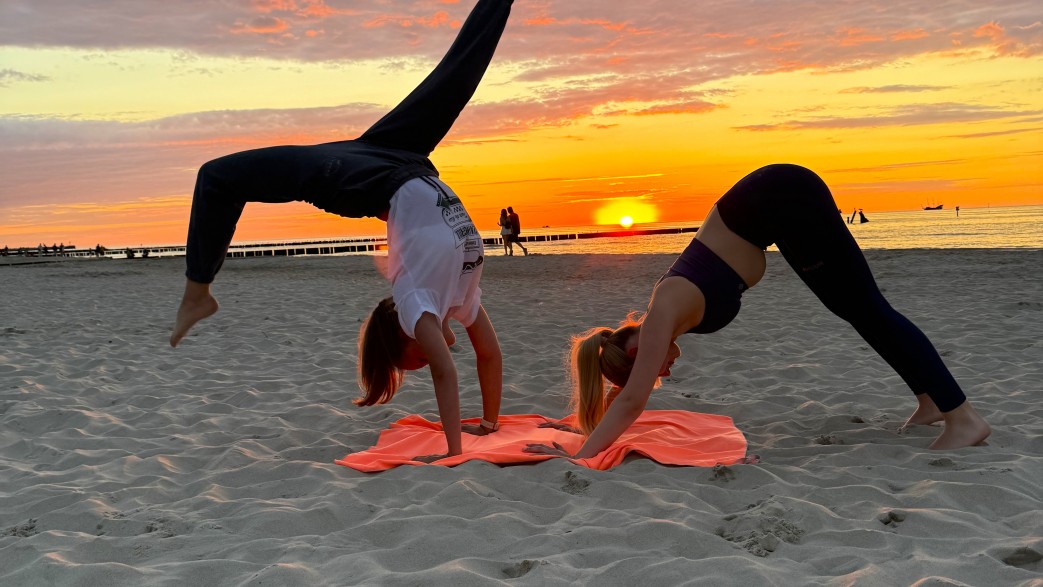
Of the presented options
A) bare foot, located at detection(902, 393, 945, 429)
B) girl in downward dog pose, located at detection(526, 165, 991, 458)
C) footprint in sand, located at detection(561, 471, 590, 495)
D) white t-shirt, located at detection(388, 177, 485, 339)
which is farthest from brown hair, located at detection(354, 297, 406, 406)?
bare foot, located at detection(902, 393, 945, 429)

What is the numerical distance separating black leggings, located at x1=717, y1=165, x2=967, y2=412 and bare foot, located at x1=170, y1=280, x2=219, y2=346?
2.61 meters

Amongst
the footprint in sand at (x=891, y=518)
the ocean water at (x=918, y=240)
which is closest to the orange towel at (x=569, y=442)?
the footprint in sand at (x=891, y=518)

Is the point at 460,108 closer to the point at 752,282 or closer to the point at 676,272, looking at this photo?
the point at 676,272

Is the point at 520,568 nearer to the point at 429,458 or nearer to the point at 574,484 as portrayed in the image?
the point at 574,484

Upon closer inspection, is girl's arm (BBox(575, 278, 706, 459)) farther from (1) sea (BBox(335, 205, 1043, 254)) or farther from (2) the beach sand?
(1) sea (BBox(335, 205, 1043, 254))

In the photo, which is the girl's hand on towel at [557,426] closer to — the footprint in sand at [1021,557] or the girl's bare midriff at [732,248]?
the girl's bare midriff at [732,248]

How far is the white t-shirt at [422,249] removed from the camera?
12.1 ft

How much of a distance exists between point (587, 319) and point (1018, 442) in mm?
5755

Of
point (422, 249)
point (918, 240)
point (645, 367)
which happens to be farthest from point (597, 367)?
point (918, 240)

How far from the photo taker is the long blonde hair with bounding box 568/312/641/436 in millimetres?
3938

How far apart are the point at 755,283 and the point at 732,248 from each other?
21 cm

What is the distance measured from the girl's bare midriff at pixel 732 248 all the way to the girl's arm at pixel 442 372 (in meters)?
1.41

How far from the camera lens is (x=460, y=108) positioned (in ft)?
12.4

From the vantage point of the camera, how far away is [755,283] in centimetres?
378
